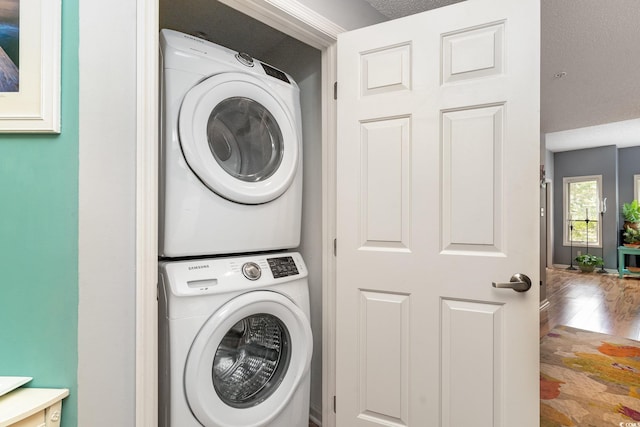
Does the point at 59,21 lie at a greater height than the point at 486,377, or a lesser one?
greater

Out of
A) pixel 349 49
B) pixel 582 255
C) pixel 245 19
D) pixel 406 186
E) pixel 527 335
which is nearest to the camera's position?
pixel 527 335

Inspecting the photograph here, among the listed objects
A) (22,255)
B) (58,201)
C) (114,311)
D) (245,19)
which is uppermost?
(245,19)

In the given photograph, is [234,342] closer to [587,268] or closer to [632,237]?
[587,268]

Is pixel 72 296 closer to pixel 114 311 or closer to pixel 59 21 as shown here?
pixel 114 311

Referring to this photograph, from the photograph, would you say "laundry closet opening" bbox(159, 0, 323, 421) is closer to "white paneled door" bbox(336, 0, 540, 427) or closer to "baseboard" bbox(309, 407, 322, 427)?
"baseboard" bbox(309, 407, 322, 427)

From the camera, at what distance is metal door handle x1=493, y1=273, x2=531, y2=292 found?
1244 mm

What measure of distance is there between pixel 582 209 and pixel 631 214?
2.67 feet

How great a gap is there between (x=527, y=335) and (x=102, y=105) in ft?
5.34

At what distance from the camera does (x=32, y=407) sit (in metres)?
0.87

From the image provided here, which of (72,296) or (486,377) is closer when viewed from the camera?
(72,296)

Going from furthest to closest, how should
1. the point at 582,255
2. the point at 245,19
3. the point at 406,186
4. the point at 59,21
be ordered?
1. the point at 582,255
2. the point at 245,19
3. the point at 406,186
4. the point at 59,21

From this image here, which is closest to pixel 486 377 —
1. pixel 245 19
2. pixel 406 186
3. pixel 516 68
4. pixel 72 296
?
pixel 406 186

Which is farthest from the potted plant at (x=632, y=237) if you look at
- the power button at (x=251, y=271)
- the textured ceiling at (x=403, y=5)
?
the power button at (x=251, y=271)

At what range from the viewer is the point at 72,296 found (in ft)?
3.19
